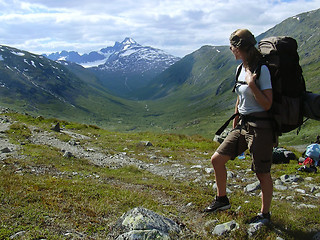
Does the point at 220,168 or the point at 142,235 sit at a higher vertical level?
the point at 220,168

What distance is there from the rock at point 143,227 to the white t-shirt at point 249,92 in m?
3.09

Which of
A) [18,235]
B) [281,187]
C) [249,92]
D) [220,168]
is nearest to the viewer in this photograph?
[18,235]

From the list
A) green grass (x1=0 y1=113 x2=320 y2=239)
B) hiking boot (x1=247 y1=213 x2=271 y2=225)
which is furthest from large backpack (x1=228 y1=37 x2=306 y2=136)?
green grass (x1=0 y1=113 x2=320 y2=239)

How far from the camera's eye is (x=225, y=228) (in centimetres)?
639

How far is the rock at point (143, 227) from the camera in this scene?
18.4ft

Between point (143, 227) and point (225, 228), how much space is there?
1967 mm

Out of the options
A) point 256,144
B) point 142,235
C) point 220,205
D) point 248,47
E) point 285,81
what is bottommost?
point 220,205

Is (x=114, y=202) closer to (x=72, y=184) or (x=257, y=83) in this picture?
(x=72, y=184)

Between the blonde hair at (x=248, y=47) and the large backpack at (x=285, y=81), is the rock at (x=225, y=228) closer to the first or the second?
the large backpack at (x=285, y=81)

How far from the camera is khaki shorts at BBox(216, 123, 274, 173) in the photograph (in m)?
6.01

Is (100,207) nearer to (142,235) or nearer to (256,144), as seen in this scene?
(142,235)

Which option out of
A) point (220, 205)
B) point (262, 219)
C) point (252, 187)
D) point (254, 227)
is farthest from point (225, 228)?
point (252, 187)

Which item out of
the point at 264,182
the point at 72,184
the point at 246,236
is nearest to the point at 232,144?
the point at 264,182

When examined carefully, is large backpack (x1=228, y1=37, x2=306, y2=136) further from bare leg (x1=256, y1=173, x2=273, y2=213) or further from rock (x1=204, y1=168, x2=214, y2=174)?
rock (x1=204, y1=168, x2=214, y2=174)
